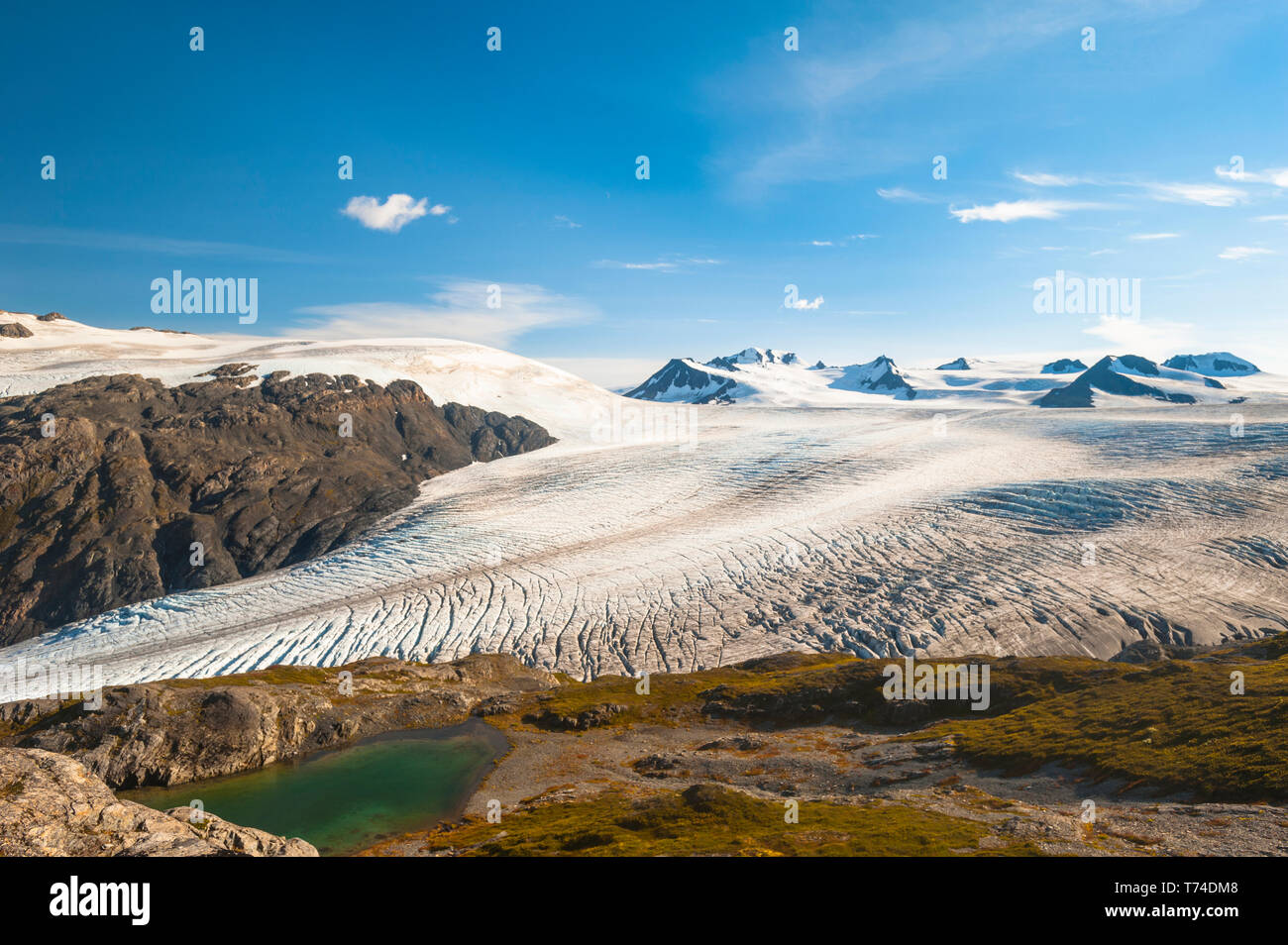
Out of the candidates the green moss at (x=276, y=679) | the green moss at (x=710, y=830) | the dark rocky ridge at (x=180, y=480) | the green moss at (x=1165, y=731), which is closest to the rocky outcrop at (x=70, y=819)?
the green moss at (x=710, y=830)

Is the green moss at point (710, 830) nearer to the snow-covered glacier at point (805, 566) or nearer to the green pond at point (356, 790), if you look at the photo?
the green pond at point (356, 790)

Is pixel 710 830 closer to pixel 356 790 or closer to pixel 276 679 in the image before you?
pixel 356 790

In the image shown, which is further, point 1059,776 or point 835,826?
point 1059,776

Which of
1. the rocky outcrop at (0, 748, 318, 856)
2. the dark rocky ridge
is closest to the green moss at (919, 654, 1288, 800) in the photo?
the rocky outcrop at (0, 748, 318, 856)

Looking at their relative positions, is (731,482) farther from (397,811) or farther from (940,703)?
(397,811)

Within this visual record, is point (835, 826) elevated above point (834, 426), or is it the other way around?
point (834, 426)

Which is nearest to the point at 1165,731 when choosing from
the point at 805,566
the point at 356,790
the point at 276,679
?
the point at 805,566
